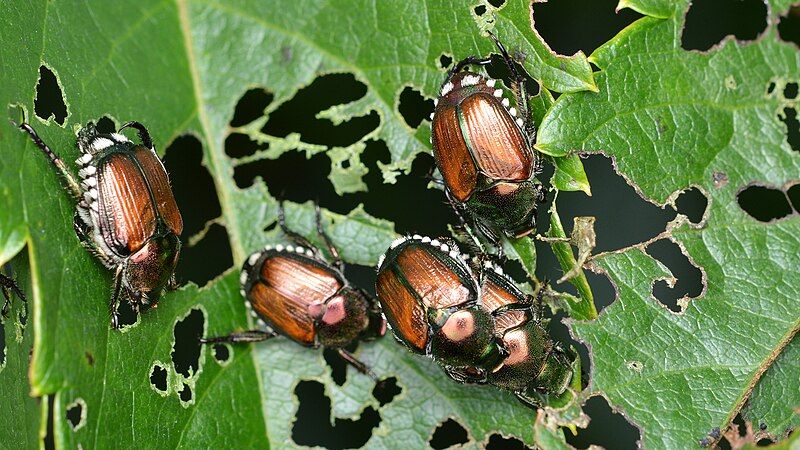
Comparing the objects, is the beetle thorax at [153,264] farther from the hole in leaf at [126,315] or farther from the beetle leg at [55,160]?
the beetle leg at [55,160]

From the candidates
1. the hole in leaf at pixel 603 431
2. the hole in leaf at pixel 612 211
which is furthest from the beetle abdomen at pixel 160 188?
the hole in leaf at pixel 603 431

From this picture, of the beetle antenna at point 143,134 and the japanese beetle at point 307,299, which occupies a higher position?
the beetle antenna at point 143,134

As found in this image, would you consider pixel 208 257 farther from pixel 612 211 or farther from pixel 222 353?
pixel 612 211

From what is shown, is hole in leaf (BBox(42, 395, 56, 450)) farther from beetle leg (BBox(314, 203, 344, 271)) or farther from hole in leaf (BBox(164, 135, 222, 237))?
beetle leg (BBox(314, 203, 344, 271))

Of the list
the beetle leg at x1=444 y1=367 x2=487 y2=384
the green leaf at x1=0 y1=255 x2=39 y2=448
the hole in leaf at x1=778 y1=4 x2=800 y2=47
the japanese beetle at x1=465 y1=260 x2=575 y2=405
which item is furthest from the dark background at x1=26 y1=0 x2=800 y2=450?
the green leaf at x1=0 y1=255 x2=39 y2=448

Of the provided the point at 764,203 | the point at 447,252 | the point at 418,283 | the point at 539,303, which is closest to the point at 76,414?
the point at 418,283

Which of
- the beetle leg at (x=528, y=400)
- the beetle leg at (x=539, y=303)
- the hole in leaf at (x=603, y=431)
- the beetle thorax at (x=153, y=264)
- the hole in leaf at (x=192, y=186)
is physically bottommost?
the hole in leaf at (x=603, y=431)
